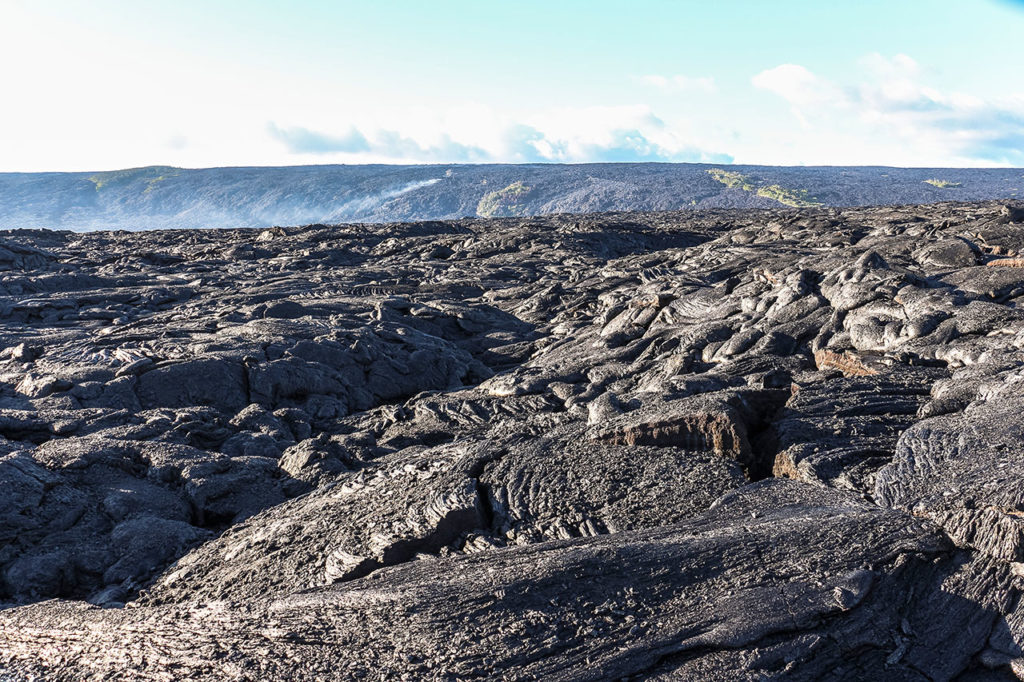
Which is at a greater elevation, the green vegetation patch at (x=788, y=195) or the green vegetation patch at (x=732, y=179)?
the green vegetation patch at (x=732, y=179)

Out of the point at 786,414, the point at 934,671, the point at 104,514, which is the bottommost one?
the point at 104,514

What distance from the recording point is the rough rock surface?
642cm

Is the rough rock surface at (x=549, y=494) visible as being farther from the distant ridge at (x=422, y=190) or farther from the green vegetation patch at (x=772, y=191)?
the distant ridge at (x=422, y=190)

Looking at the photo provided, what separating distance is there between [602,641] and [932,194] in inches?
4210

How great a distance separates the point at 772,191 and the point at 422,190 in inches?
2372

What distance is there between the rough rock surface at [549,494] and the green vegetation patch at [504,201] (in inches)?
3615

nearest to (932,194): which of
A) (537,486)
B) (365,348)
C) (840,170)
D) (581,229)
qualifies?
(840,170)

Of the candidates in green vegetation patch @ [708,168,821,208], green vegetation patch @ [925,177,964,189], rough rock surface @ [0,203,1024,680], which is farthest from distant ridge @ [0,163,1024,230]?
rough rock surface @ [0,203,1024,680]

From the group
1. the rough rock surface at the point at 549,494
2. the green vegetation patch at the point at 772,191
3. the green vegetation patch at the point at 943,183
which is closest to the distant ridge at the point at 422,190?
the green vegetation patch at the point at 943,183

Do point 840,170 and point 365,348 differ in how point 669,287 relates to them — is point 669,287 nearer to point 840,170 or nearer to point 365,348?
point 365,348

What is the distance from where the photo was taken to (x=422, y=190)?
12712cm

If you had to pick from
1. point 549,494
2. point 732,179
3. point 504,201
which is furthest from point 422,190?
point 549,494

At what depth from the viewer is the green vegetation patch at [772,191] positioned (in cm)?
9000

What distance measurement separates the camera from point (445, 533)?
27.1 ft
